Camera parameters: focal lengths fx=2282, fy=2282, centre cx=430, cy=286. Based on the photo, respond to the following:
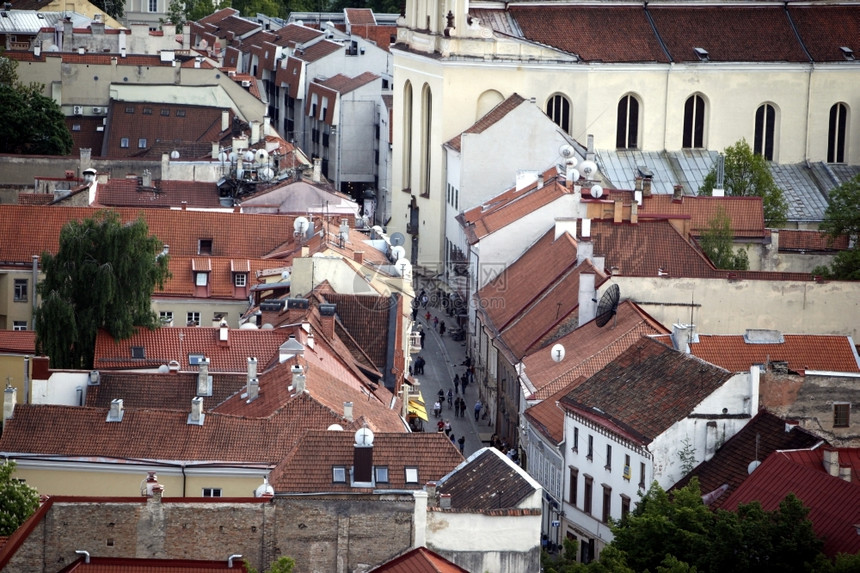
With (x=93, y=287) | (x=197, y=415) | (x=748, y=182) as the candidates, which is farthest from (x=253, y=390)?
(x=748, y=182)

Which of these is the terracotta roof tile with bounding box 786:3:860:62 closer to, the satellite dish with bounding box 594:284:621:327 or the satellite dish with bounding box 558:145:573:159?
the satellite dish with bounding box 558:145:573:159

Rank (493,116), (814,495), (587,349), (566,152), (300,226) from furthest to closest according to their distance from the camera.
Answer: (493,116) → (566,152) → (300,226) → (587,349) → (814,495)

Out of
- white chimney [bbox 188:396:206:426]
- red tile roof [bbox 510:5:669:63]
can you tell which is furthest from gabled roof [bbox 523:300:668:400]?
red tile roof [bbox 510:5:669:63]

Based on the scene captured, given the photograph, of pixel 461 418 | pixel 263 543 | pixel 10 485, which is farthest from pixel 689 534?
pixel 461 418

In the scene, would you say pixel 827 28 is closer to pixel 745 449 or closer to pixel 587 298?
pixel 587 298

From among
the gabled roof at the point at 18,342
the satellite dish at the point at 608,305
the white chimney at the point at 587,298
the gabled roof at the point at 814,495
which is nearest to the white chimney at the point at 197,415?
the gabled roof at the point at 18,342

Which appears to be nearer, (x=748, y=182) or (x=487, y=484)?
(x=487, y=484)

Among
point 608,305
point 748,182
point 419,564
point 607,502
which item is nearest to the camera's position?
point 419,564

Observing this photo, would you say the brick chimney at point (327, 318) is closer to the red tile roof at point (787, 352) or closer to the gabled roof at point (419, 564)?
the red tile roof at point (787, 352)
